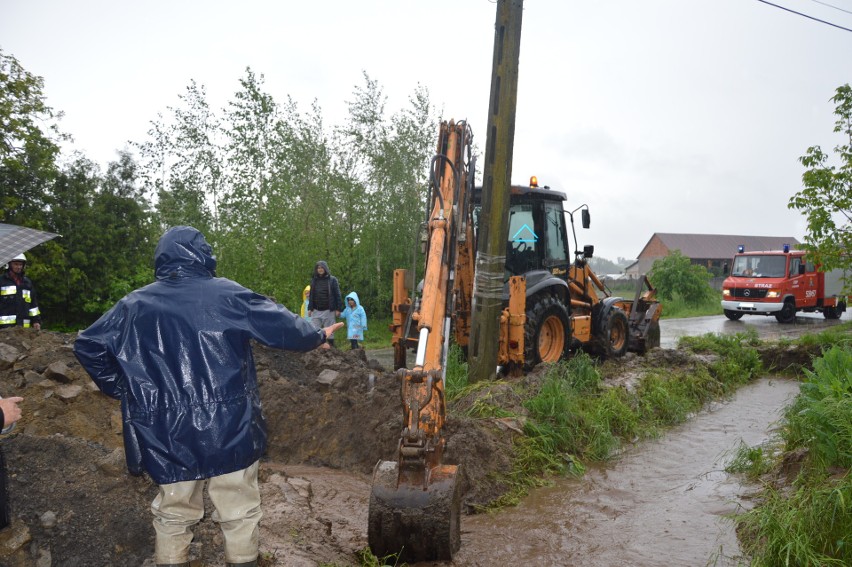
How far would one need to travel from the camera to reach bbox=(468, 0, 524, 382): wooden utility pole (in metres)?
7.22

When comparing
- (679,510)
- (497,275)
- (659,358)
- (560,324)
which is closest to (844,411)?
(679,510)

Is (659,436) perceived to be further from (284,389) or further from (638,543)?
(284,389)

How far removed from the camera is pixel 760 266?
21906 mm

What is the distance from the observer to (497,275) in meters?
7.43

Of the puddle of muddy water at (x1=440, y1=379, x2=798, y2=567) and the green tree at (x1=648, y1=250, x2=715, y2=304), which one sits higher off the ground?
the green tree at (x1=648, y1=250, x2=715, y2=304)

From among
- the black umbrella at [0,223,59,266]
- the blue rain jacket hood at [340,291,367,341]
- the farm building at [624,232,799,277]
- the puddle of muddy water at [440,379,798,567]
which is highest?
the farm building at [624,232,799,277]

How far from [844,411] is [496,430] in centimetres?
276

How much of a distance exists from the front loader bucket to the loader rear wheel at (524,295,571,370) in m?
4.53

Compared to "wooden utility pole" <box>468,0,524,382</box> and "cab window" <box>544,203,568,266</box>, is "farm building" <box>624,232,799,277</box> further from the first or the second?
"wooden utility pole" <box>468,0,524,382</box>

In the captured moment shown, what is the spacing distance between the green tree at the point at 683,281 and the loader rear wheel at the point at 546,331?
2165 cm

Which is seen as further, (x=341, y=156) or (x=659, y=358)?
(x=341, y=156)

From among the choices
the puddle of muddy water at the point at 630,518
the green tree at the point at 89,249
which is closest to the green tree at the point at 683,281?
the green tree at the point at 89,249

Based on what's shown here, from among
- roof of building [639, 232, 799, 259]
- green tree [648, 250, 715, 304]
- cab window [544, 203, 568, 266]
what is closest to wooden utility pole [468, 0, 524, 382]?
cab window [544, 203, 568, 266]

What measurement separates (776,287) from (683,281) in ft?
26.6
